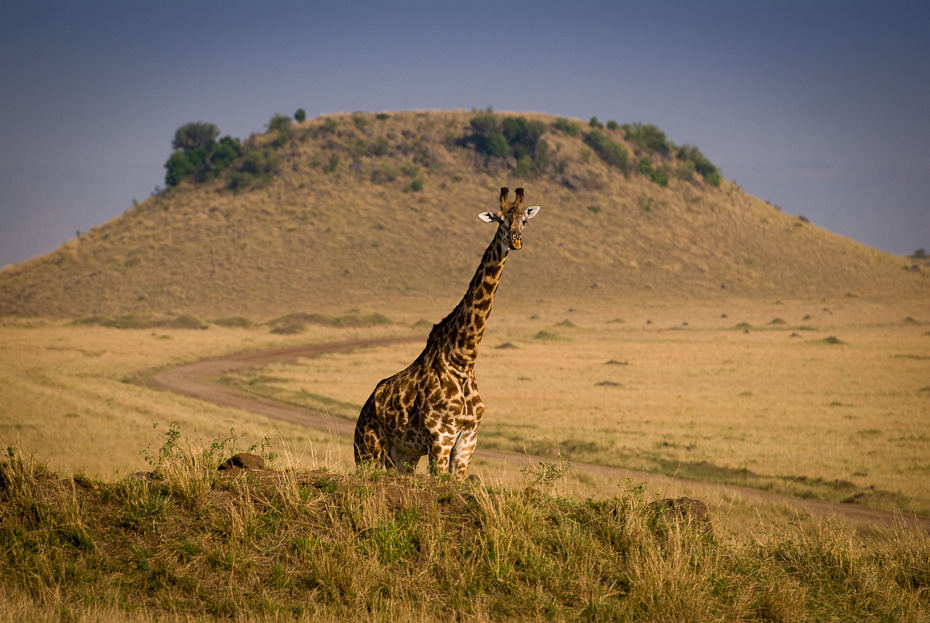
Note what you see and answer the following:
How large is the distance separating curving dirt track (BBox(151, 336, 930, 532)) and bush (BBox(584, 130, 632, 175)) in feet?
212

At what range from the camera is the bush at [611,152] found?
378ft

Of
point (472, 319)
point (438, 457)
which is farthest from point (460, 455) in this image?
point (472, 319)

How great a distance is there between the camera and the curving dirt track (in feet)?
50.4

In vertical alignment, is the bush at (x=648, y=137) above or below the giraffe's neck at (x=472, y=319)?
above

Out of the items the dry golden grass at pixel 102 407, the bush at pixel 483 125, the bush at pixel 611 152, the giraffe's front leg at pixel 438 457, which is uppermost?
the bush at pixel 483 125

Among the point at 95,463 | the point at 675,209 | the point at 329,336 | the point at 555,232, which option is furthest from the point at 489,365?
the point at 675,209

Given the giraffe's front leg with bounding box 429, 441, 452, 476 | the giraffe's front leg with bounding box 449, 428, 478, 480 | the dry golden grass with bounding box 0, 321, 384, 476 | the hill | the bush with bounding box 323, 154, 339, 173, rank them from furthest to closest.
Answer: the bush with bounding box 323, 154, 339, 173 < the hill < the dry golden grass with bounding box 0, 321, 384, 476 < the giraffe's front leg with bounding box 449, 428, 478, 480 < the giraffe's front leg with bounding box 429, 441, 452, 476

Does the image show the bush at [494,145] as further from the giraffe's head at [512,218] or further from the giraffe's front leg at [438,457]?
the giraffe's front leg at [438,457]

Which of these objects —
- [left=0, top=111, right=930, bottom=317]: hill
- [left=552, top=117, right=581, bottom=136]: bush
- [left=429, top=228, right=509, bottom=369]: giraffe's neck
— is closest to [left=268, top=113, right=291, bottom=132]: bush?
[left=0, top=111, right=930, bottom=317]: hill

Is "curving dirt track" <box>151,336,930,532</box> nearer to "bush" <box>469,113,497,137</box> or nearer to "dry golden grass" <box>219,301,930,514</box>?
"dry golden grass" <box>219,301,930,514</box>

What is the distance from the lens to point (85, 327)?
65.8 metres

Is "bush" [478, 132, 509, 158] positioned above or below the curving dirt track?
above

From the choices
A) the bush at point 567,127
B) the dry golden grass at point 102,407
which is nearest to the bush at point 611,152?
the bush at point 567,127

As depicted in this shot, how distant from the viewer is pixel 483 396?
32.6 metres
